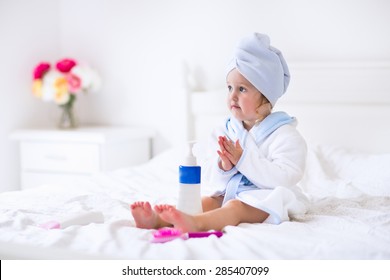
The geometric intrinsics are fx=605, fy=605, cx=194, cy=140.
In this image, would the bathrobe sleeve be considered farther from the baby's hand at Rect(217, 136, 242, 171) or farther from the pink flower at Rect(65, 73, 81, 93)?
the pink flower at Rect(65, 73, 81, 93)

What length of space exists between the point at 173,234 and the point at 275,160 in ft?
1.45

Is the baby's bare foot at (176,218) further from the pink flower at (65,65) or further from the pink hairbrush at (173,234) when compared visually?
the pink flower at (65,65)

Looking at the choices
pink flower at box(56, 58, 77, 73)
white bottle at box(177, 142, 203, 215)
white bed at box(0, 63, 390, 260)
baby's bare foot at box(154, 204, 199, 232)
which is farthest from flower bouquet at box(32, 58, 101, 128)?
baby's bare foot at box(154, 204, 199, 232)

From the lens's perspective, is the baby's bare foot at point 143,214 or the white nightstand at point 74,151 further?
the white nightstand at point 74,151

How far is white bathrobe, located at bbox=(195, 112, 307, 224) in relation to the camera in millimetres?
1642

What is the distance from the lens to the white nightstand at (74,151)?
118 inches

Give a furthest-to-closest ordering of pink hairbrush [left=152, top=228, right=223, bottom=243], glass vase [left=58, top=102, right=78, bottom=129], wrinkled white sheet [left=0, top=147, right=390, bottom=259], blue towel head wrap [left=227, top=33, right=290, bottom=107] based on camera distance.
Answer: glass vase [left=58, top=102, right=78, bottom=129] → blue towel head wrap [left=227, top=33, right=290, bottom=107] → pink hairbrush [left=152, top=228, right=223, bottom=243] → wrinkled white sheet [left=0, top=147, right=390, bottom=259]

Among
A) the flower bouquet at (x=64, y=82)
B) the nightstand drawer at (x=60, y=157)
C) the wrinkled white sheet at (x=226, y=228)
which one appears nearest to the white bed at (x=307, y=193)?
the wrinkled white sheet at (x=226, y=228)

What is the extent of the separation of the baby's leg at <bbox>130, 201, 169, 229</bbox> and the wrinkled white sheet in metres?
0.03

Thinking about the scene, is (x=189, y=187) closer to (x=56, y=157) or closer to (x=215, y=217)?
(x=215, y=217)

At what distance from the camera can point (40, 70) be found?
129 inches

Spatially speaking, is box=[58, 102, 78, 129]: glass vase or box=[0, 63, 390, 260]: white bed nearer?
box=[0, 63, 390, 260]: white bed

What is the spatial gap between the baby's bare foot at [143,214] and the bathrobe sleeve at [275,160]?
30 centimetres

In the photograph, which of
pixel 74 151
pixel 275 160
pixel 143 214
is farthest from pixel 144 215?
pixel 74 151
